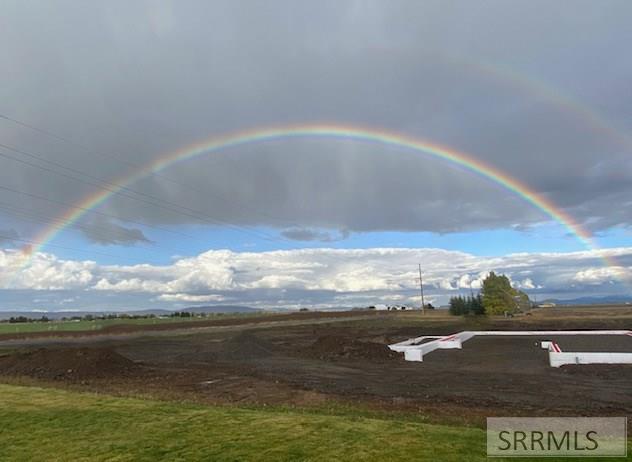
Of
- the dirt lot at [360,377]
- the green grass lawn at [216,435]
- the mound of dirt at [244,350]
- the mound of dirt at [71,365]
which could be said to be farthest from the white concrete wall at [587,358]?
the mound of dirt at [71,365]

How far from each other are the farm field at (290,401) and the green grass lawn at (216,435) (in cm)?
4

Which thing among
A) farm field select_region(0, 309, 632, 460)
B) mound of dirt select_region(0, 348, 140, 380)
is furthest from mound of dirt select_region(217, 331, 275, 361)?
mound of dirt select_region(0, 348, 140, 380)

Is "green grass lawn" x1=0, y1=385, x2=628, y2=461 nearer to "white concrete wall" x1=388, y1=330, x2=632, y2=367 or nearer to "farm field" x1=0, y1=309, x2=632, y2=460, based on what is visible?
"farm field" x1=0, y1=309, x2=632, y2=460

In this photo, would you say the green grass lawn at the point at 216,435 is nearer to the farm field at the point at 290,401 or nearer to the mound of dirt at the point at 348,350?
the farm field at the point at 290,401

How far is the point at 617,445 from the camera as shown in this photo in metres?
8.60

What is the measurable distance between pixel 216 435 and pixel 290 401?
5720 millimetres

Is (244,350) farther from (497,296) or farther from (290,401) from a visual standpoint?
(497,296)

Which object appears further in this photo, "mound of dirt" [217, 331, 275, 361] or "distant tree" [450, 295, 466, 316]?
"distant tree" [450, 295, 466, 316]

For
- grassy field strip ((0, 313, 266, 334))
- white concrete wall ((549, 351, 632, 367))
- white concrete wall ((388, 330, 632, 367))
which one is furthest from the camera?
grassy field strip ((0, 313, 266, 334))

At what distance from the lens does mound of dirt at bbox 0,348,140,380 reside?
76.6 feet

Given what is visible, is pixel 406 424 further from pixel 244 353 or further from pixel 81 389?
pixel 244 353

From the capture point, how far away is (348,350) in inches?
1232

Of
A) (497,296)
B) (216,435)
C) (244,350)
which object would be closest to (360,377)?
(216,435)

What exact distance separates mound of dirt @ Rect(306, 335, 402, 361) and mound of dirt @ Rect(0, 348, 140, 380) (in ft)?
39.0
